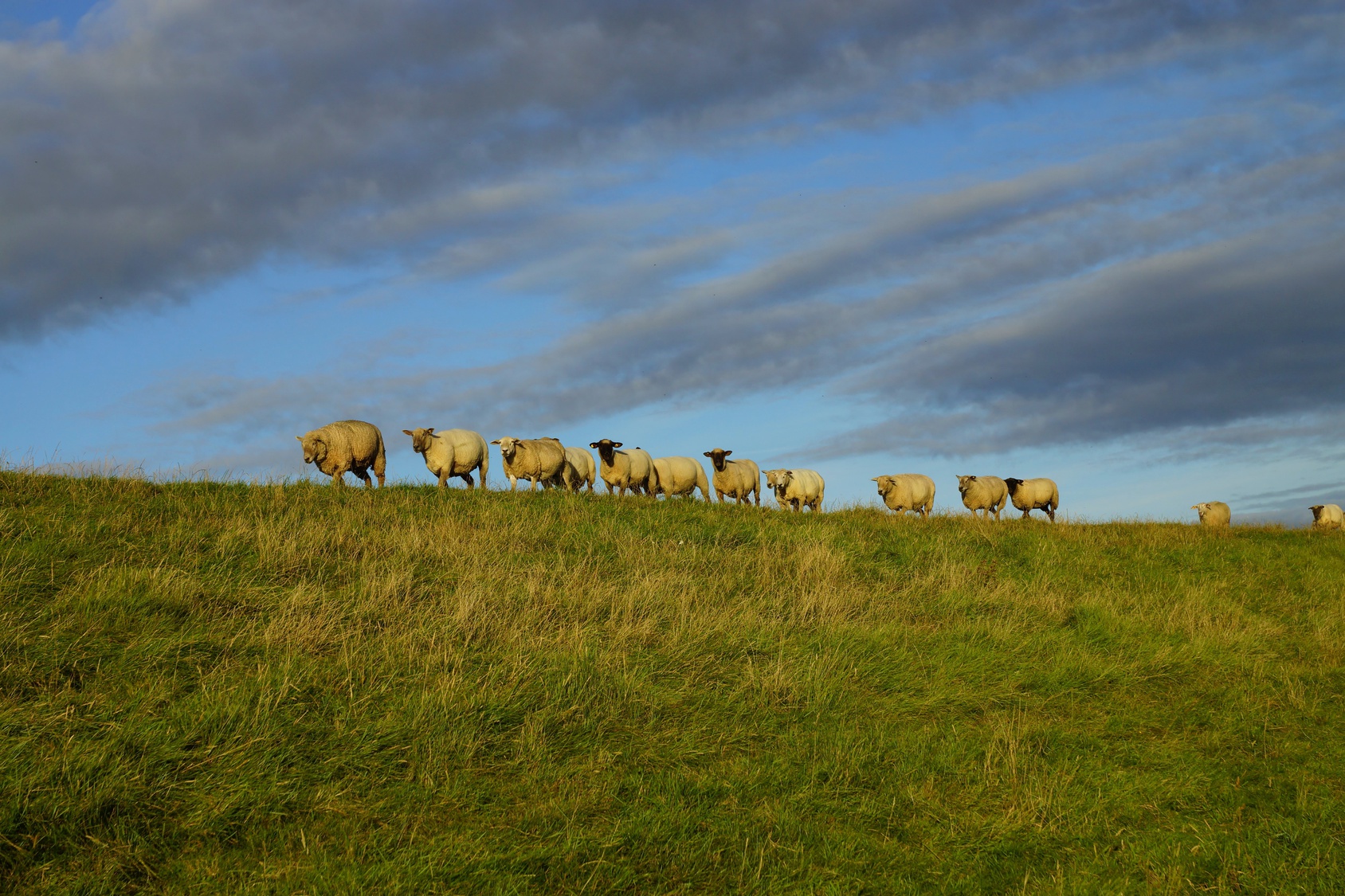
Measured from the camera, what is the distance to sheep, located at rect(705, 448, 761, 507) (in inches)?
1262

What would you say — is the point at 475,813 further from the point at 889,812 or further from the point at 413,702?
the point at 889,812

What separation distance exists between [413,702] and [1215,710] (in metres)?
8.81

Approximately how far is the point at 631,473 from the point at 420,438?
725cm

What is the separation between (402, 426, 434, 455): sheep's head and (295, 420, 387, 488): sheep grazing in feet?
5.65

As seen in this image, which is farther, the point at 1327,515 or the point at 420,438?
the point at 1327,515

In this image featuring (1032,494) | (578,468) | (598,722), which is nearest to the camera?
(598,722)

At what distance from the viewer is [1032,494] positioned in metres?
37.6

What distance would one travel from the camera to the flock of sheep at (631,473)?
2300 centimetres

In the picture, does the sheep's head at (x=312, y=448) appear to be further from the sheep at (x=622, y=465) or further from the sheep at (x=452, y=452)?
the sheep at (x=622, y=465)

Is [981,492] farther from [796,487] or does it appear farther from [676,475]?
[676,475]

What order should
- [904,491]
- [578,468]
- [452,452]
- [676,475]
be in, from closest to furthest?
[452,452], [578,468], [676,475], [904,491]

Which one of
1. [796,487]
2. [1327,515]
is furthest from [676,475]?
[1327,515]

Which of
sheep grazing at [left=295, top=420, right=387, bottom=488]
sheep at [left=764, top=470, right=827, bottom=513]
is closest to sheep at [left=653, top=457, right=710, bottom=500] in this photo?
sheep at [left=764, top=470, right=827, bottom=513]

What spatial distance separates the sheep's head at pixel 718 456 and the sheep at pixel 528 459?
279 inches
